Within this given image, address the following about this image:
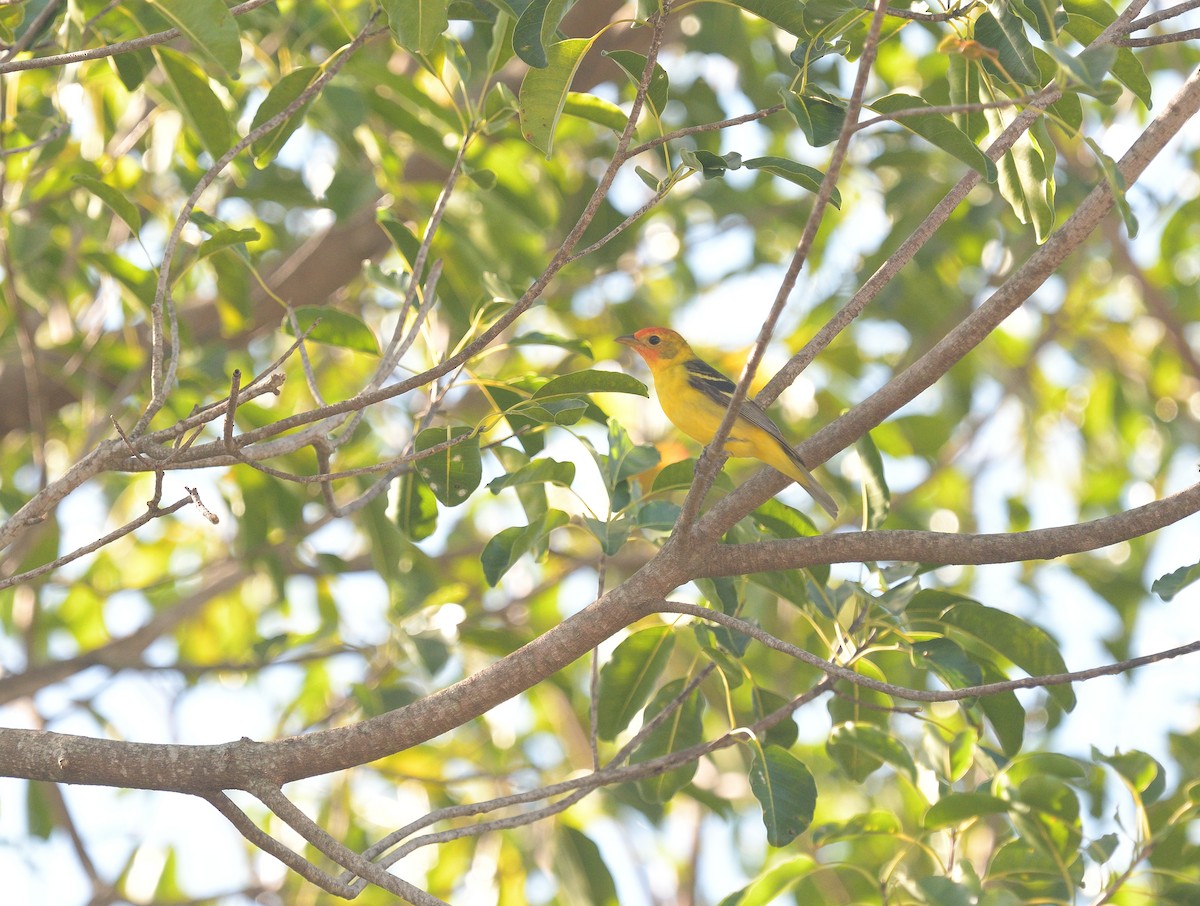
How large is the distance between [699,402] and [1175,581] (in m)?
2.88

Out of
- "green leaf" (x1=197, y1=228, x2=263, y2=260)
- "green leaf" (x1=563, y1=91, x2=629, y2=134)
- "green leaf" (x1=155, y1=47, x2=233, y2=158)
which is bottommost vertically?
"green leaf" (x1=197, y1=228, x2=263, y2=260)

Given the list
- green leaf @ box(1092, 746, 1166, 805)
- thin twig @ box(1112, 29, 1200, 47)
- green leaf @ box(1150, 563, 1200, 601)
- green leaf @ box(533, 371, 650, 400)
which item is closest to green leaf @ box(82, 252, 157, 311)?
green leaf @ box(533, 371, 650, 400)

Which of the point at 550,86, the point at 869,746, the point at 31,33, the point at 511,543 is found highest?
the point at 31,33

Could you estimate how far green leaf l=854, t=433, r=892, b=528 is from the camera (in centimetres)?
361

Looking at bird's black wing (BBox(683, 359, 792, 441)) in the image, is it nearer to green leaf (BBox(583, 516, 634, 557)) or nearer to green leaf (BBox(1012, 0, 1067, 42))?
green leaf (BBox(583, 516, 634, 557))

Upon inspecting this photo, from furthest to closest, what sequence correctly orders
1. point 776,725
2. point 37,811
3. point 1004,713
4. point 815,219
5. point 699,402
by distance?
point 37,811, point 699,402, point 776,725, point 1004,713, point 815,219

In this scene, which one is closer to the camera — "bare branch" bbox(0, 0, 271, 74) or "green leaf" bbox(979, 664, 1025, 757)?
"bare branch" bbox(0, 0, 271, 74)

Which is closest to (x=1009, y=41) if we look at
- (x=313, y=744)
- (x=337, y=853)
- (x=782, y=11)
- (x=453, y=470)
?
(x=782, y=11)

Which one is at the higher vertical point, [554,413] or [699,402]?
[699,402]

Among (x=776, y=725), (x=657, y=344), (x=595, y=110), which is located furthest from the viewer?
(x=657, y=344)

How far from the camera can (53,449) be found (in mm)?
6871

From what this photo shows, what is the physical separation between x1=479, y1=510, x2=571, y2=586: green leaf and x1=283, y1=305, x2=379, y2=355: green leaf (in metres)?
0.80

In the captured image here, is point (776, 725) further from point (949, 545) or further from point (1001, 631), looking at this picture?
point (949, 545)

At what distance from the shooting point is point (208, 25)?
310cm
